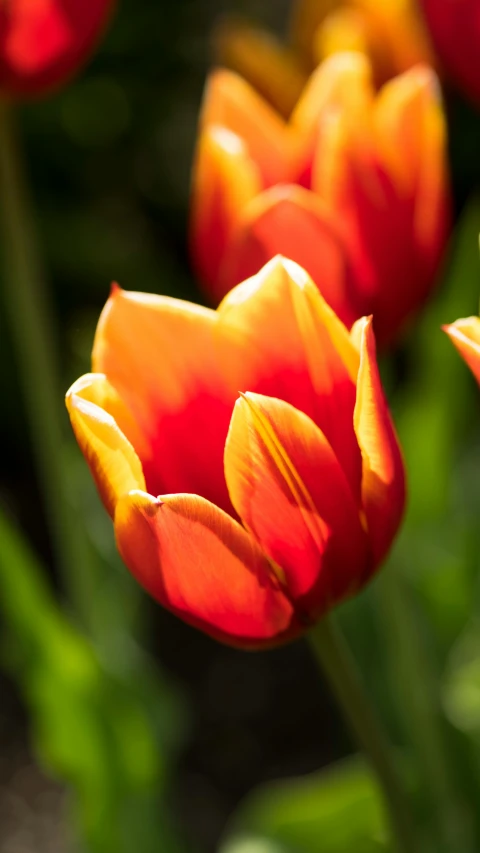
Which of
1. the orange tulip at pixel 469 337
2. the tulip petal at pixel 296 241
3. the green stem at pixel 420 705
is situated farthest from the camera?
the green stem at pixel 420 705

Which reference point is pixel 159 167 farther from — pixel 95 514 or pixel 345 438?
pixel 345 438

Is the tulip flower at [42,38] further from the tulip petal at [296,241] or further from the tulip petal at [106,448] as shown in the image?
the tulip petal at [106,448]

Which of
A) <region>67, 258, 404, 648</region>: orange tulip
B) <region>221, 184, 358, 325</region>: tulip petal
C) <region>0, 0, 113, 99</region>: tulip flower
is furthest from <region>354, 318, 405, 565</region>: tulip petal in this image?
<region>0, 0, 113, 99</region>: tulip flower

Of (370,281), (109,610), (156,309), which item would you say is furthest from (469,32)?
(109,610)

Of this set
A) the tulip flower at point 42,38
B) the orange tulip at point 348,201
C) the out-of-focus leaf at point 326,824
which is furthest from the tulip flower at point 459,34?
the out-of-focus leaf at point 326,824

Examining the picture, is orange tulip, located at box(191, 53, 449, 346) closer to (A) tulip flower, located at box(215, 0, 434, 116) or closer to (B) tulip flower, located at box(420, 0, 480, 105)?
(B) tulip flower, located at box(420, 0, 480, 105)

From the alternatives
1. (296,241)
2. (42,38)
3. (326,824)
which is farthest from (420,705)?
(42,38)
